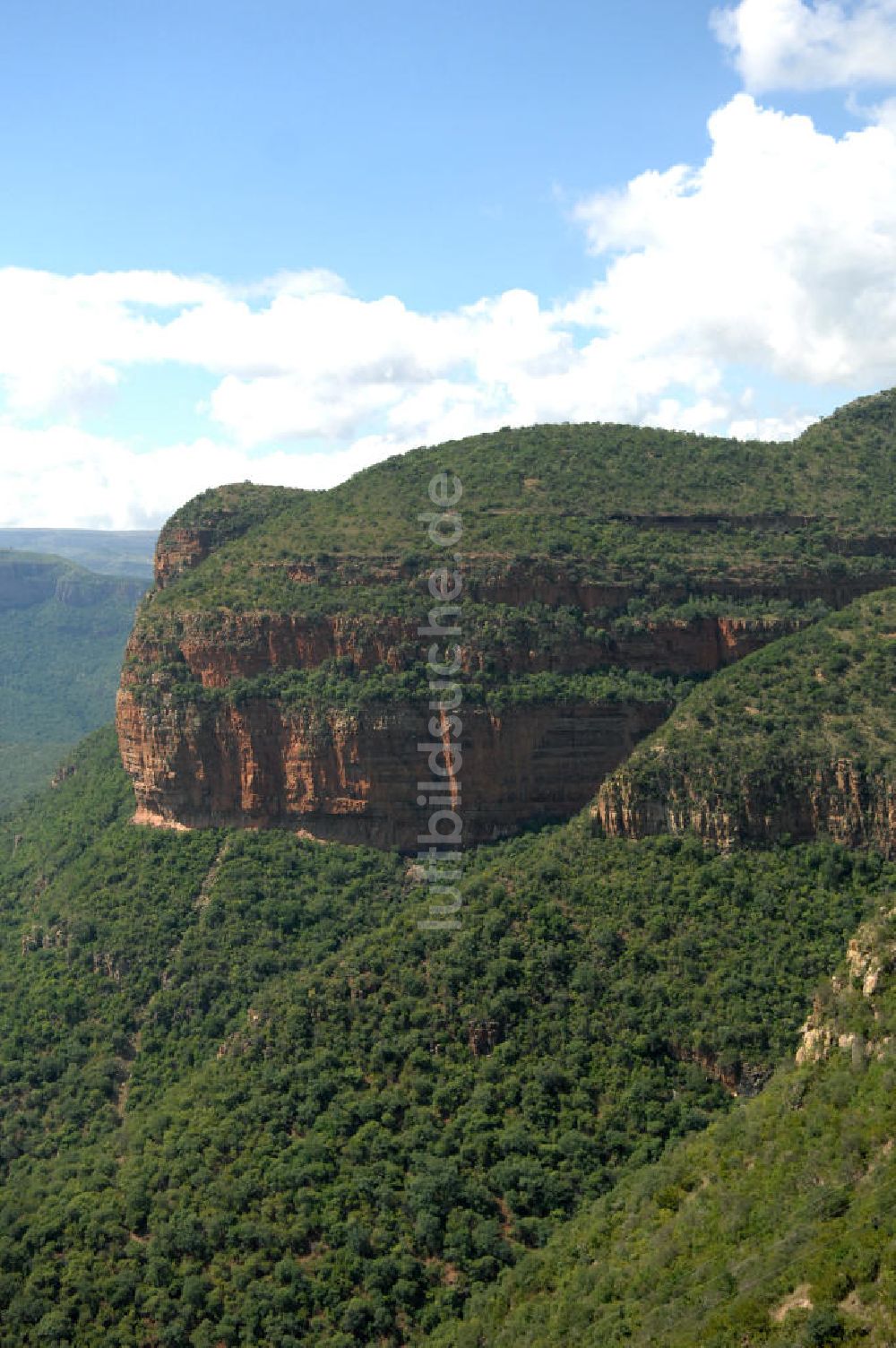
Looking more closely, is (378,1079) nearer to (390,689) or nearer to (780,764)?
(780,764)

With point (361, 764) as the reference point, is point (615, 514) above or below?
above

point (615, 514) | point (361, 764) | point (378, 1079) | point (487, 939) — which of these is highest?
point (615, 514)

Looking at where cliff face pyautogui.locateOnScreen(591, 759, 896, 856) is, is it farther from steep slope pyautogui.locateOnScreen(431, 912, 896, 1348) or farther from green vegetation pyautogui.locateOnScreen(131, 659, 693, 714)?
steep slope pyautogui.locateOnScreen(431, 912, 896, 1348)

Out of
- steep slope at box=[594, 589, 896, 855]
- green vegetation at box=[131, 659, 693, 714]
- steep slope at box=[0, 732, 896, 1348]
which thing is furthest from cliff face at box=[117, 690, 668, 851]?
steep slope at box=[594, 589, 896, 855]

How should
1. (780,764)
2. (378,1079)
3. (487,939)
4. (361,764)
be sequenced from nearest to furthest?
(378,1079)
(487,939)
(780,764)
(361,764)

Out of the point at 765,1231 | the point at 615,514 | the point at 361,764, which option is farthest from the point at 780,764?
the point at 765,1231
